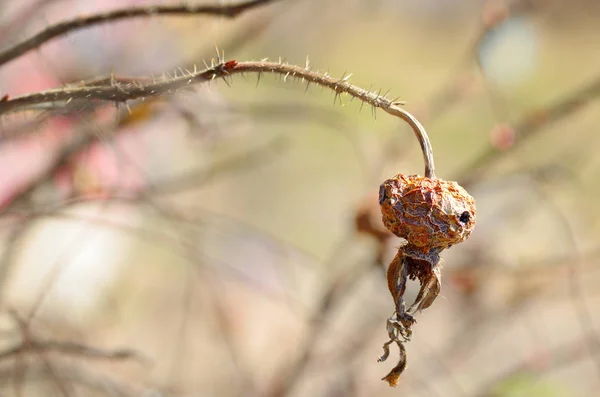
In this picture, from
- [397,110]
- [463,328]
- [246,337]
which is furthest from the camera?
[246,337]

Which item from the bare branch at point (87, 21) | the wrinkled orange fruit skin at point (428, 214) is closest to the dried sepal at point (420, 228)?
the wrinkled orange fruit skin at point (428, 214)

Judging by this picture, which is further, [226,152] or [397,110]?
[226,152]

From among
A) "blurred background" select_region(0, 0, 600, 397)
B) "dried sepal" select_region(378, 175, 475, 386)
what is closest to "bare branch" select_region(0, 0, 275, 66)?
"blurred background" select_region(0, 0, 600, 397)

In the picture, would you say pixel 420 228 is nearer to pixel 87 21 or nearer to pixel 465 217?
pixel 465 217

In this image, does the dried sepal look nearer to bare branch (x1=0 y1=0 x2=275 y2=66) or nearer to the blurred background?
the blurred background

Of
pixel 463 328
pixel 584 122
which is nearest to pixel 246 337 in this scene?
pixel 463 328

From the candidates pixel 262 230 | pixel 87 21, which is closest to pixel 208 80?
pixel 87 21

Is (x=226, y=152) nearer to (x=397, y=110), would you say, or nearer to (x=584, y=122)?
(x=397, y=110)
